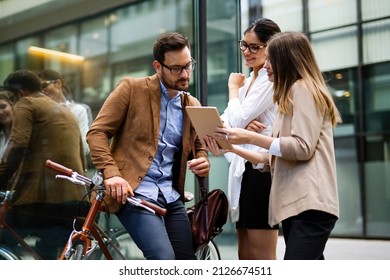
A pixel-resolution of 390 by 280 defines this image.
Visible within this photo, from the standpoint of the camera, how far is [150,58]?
3.83 meters

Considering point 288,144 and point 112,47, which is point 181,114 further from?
point 112,47

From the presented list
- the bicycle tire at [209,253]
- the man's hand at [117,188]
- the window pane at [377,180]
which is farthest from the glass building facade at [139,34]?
the window pane at [377,180]

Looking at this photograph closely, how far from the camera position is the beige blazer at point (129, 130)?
2.23 meters

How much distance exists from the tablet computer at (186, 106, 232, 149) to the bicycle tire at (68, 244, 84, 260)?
0.71 metres

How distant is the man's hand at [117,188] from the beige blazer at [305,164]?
0.56 metres

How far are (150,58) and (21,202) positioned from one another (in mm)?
1253

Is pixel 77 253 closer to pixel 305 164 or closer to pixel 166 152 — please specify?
pixel 166 152

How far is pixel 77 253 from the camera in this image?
2418mm

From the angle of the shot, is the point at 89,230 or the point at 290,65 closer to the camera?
the point at 290,65

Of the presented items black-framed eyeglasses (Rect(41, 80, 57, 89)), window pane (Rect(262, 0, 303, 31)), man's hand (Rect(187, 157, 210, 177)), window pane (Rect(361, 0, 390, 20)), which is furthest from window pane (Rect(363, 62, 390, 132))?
man's hand (Rect(187, 157, 210, 177))

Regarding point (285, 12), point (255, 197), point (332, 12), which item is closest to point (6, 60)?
point (255, 197)

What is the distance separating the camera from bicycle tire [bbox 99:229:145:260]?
330 cm

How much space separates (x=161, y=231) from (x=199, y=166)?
0.34 meters
